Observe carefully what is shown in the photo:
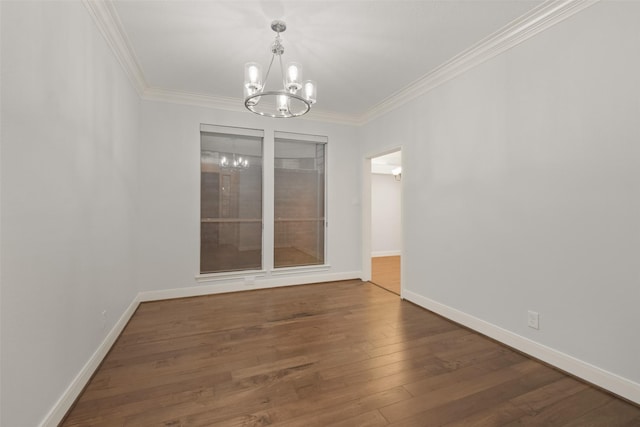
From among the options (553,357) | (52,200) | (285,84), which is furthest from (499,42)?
(52,200)

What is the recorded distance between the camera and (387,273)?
5.25 metres

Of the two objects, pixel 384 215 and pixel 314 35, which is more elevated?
pixel 314 35

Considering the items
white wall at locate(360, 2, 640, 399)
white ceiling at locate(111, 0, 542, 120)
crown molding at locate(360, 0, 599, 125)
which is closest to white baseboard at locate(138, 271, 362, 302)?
white wall at locate(360, 2, 640, 399)

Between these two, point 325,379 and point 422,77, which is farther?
point 422,77

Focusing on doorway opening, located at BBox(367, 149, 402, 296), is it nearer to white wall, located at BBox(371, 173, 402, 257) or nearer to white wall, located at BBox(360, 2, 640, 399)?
white wall, located at BBox(371, 173, 402, 257)

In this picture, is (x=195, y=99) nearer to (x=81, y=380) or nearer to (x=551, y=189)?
(x=81, y=380)

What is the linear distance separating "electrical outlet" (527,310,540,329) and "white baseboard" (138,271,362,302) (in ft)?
8.80

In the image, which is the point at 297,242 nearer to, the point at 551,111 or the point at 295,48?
the point at 295,48

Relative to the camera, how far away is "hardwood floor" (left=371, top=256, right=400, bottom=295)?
437cm

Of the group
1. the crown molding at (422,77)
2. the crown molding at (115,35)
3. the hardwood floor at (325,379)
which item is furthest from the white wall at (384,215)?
the crown molding at (115,35)

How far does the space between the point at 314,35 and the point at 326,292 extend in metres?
3.21

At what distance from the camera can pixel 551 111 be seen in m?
2.13

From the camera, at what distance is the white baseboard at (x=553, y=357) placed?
5.74ft

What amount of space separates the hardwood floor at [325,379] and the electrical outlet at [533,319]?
11.8 inches
